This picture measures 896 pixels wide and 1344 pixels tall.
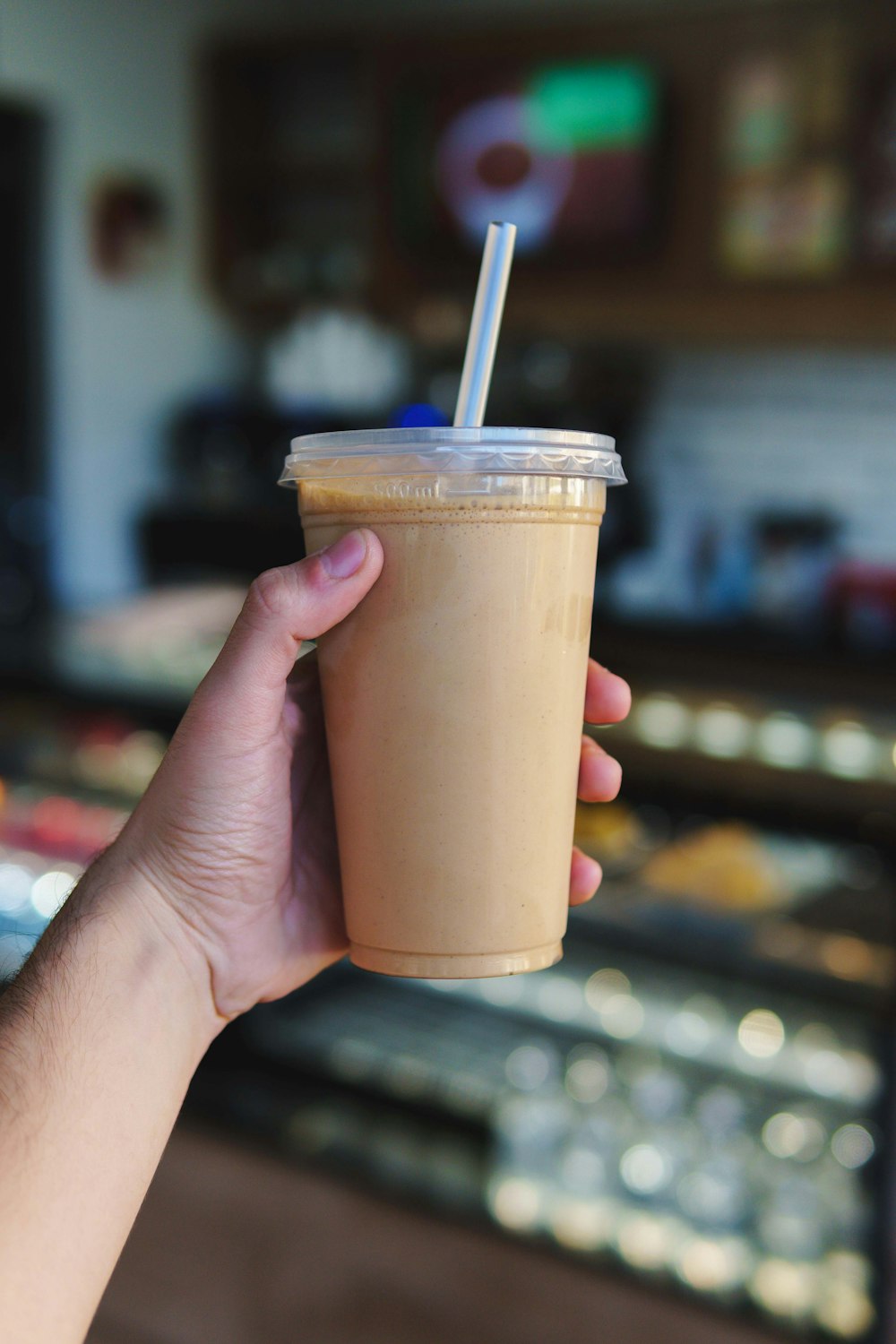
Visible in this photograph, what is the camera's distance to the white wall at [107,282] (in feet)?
15.4

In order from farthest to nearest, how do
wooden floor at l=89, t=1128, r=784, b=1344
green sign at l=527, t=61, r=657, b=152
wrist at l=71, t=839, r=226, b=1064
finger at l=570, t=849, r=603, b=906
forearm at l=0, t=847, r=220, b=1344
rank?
green sign at l=527, t=61, r=657, b=152, wooden floor at l=89, t=1128, r=784, b=1344, finger at l=570, t=849, r=603, b=906, wrist at l=71, t=839, r=226, b=1064, forearm at l=0, t=847, r=220, b=1344

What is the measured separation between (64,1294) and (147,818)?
1.03ft

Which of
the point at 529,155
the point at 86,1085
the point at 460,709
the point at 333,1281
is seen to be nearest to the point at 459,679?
the point at 460,709

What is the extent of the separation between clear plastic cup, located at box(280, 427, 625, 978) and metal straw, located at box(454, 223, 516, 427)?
1.7 inches

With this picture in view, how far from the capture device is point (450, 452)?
2.75ft

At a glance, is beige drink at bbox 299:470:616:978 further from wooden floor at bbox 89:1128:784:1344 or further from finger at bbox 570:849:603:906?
wooden floor at bbox 89:1128:784:1344

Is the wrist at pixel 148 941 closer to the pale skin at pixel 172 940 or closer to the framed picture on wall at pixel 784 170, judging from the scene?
the pale skin at pixel 172 940

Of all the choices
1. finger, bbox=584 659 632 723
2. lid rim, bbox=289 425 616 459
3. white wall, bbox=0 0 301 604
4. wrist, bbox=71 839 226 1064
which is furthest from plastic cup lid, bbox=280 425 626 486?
white wall, bbox=0 0 301 604

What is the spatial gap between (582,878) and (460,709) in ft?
0.83

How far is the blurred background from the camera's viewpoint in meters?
2.22

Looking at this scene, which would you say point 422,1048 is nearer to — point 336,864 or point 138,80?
point 336,864

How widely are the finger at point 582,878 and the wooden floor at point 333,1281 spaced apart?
4.29 feet

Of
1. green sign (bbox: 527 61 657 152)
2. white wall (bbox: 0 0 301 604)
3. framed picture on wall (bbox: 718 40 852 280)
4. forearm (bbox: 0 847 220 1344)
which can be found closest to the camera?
forearm (bbox: 0 847 220 1344)

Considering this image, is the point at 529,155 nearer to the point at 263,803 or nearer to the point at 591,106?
the point at 591,106
